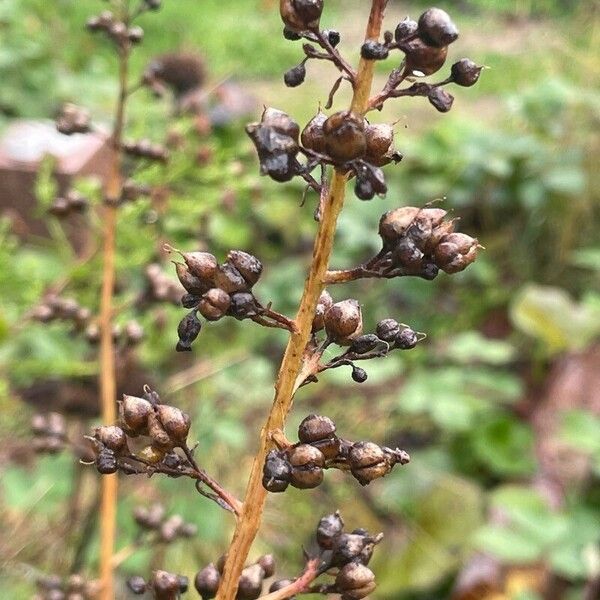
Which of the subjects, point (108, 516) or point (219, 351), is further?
point (219, 351)

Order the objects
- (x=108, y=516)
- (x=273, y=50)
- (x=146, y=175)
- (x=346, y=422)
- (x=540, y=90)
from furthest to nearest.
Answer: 1. (x=273, y=50)
2. (x=540, y=90)
3. (x=346, y=422)
4. (x=146, y=175)
5. (x=108, y=516)

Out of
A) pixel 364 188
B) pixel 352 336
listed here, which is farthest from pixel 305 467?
pixel 364 188

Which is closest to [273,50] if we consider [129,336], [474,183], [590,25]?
[590,25]

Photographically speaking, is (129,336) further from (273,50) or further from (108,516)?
(273,50)

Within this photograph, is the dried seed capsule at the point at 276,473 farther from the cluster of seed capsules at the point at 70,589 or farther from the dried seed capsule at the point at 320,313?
the cluster of seed capsules at the point at 70,589

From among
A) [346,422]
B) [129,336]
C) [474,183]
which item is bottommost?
[346,422]

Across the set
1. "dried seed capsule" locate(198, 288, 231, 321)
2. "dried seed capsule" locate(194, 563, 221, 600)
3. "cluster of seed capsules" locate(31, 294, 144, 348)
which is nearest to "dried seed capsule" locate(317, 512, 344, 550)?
"dried seed capsule" locate(194, 563, 221, 600)

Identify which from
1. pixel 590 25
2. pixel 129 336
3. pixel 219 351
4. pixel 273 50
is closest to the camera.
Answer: pixel 129 336

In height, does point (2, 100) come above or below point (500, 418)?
above
